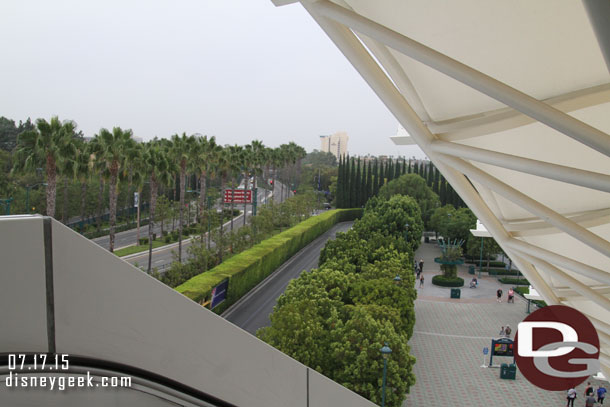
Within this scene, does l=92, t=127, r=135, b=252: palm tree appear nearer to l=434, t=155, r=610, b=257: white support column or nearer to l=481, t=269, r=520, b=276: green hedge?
l=434, t=155, r=610, b=257: white support column

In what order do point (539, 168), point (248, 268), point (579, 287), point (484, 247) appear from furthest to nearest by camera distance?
point (484, 247)
point (248, 268)
point (579, 287)
point (539, 168)

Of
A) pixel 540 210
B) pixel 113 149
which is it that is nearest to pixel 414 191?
pixel 113 149

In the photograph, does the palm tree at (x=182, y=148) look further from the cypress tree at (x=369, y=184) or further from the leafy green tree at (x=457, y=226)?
the cypress tree at (x=369, y=184)

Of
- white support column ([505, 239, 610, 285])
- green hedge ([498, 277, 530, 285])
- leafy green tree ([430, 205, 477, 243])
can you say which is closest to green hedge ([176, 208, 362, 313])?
leafy green tree ([430, 205, 477, 243])

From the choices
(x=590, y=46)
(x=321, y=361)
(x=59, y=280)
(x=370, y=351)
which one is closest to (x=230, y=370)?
(x=59, y=280)

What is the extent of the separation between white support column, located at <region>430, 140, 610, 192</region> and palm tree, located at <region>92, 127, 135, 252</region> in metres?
26.7

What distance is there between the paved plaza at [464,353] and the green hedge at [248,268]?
12124 millimetres

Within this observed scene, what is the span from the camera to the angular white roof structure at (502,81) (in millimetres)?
2924

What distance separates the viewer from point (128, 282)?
213 centimetres

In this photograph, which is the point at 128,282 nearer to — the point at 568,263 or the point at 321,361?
the point at 568,263
